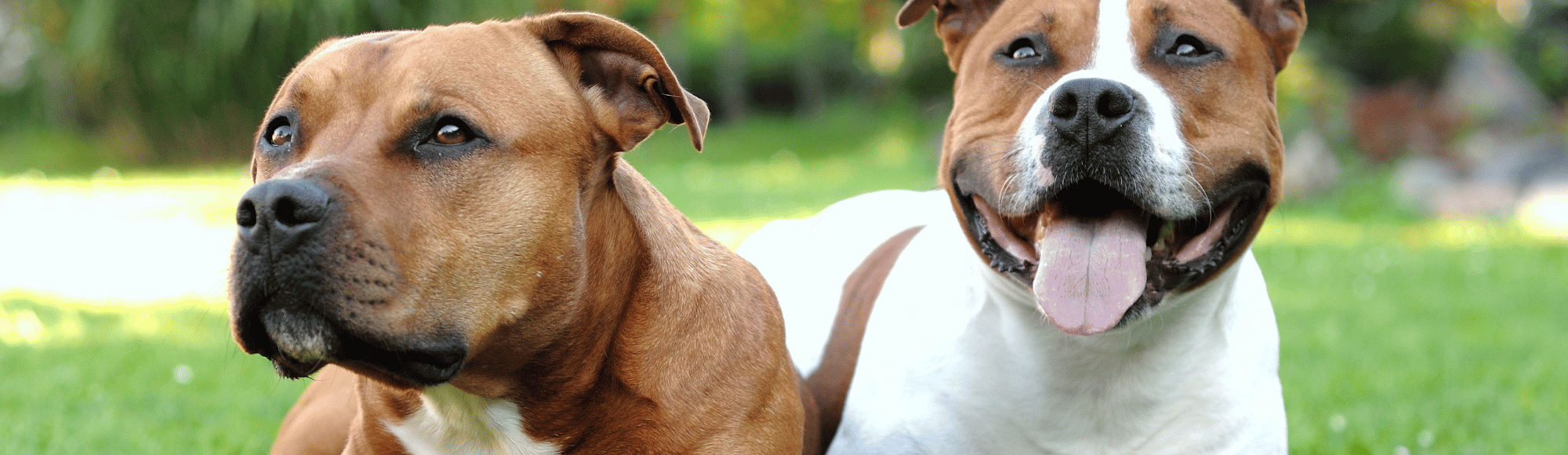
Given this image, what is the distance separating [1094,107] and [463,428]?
1.78m

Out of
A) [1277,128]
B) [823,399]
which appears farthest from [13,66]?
[1277,128]

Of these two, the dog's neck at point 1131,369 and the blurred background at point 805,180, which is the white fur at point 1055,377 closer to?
the dog's neck at point 1131,369

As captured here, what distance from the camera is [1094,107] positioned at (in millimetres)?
3291

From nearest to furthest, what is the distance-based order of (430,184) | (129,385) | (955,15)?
(430,184)
(955,15)
(129,385)

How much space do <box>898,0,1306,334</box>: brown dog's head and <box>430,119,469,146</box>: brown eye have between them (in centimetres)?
140

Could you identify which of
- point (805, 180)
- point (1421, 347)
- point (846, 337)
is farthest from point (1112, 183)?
point (805, 180)

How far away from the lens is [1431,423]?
536cm

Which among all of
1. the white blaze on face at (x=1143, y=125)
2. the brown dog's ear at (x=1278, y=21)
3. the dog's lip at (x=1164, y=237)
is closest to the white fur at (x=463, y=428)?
the dog's lip at (x=1164, y=237)

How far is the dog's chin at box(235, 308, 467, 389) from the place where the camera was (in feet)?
8.74

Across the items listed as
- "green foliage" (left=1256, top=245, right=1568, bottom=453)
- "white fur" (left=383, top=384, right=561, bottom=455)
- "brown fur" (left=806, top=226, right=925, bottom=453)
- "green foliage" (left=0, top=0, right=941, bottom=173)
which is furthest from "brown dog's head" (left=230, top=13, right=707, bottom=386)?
"green foliage" (left=0, top=0, right=941, bottom=173)

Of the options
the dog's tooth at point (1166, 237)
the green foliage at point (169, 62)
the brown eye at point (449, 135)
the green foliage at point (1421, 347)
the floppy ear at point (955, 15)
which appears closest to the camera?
the brown eye at point (449, 135)

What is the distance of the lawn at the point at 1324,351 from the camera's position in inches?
201

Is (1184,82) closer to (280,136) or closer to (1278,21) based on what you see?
(1278,21)

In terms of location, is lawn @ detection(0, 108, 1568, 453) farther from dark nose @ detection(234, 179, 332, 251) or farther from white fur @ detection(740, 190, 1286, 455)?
white fur @ detection(740, 190, 1286, 455)
